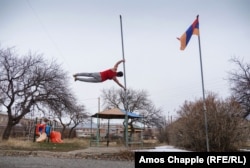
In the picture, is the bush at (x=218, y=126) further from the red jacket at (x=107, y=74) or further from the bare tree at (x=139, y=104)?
the bare tree at (x=139, y=104)

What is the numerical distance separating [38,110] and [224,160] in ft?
80.5

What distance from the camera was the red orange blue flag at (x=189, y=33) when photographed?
1209 cm

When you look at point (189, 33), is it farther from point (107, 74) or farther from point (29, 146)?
point (29, 146)

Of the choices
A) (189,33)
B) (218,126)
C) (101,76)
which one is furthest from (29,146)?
(189,33)

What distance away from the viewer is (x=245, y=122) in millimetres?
13281

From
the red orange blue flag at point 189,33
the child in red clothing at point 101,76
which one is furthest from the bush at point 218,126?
the child in red clothing at point 101,76

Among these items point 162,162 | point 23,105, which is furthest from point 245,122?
point 23,105

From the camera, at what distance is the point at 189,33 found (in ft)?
40.9

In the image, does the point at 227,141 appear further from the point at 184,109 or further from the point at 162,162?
the point at 162,162

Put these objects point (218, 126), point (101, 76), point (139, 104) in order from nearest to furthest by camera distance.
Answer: point (101, 76)
point (218, 126)
point (139, 104)

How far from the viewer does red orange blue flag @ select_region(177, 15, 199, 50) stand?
12.1 m

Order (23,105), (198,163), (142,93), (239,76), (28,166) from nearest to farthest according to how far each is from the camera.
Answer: (198,163) < (28,166) < (23,105) < (239,76) < (142,93)

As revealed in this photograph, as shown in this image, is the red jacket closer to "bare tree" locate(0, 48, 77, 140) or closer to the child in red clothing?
the child in red clothing

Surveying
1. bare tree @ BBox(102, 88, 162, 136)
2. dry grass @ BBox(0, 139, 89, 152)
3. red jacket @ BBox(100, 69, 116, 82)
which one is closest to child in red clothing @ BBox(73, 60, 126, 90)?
red jacket @ BBox(100, 69, 116, 82)
